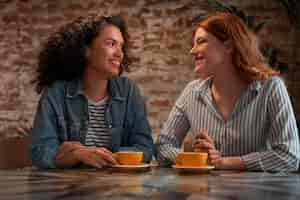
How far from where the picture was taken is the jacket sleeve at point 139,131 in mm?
2232

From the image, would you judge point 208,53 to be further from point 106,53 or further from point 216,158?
point 216,158

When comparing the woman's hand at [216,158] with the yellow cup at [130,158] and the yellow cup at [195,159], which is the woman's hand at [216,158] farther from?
the yellow cup at [130,158]

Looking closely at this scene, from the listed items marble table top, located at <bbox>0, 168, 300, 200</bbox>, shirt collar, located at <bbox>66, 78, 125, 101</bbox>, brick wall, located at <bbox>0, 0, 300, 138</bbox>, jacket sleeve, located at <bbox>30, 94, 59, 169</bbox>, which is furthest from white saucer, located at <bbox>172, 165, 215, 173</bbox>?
brick wall, located at <bbox>0, 0, 300, 138</bbox>

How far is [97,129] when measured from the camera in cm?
226

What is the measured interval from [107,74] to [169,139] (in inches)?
16.5

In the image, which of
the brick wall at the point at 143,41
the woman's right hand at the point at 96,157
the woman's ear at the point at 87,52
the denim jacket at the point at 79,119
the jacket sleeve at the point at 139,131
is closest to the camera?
the woman's right hand at the point at 96,157

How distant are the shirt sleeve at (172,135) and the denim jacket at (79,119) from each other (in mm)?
55

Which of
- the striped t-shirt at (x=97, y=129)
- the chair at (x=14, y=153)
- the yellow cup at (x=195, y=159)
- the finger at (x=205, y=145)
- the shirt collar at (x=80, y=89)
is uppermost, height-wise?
the shirt collar at (x=80, y=89)

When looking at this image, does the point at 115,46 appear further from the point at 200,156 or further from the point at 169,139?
the point at 200,156

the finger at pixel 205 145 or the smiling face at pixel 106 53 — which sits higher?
the smiling face at pixel 106 53

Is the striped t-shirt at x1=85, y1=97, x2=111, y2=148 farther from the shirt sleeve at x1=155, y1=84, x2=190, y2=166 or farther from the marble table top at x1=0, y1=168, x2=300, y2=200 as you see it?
the marble table top at x1=0, y1=168, x2=300, y2=200

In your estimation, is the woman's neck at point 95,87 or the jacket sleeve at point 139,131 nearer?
the jacket sleeve at point 139,131

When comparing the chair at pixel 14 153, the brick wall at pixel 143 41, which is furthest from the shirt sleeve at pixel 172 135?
the brick wall at pixel 143 41

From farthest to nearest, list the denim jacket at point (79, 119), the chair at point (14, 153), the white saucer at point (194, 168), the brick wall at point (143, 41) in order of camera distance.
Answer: the brick wall at point (143, 41)
the chair at point (14, 153)
the denim jacket at point (79, 119)
the white saucer at point (194, 168)
